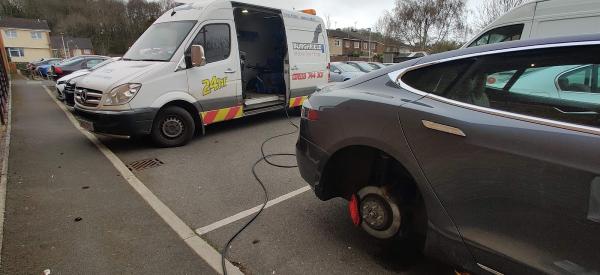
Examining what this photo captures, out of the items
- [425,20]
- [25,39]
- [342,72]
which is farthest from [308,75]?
[25,39]

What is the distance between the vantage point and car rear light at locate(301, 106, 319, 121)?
2908mm

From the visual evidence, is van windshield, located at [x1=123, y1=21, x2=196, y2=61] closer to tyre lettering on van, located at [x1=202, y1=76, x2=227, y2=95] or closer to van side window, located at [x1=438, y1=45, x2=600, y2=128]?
tyre lettering on van, located at [x1=202, y1=76, x2=227, y2=95]

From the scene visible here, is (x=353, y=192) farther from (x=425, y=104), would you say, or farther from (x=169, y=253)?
(x=169, y=253)

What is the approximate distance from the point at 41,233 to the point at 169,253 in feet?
4.31

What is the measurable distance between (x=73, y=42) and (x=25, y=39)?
8020 millimetres

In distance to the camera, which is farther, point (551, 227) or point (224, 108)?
point (224, 108)

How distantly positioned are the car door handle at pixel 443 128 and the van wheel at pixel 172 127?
4.65 metres

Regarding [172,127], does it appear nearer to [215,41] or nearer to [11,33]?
[215,41]

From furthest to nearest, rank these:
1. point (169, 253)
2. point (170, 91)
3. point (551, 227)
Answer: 1. point (170, 91)
2. point (169, 253)
3. point (551, 227)

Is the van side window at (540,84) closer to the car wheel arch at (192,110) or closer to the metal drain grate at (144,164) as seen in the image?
the metal drain grate at (144,164)

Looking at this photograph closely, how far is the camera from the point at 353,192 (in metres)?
2.95

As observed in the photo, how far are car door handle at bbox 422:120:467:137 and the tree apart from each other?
46522 millimetres

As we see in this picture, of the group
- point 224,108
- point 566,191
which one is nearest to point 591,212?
point 566,191

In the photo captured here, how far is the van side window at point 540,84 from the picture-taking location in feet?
5.58
